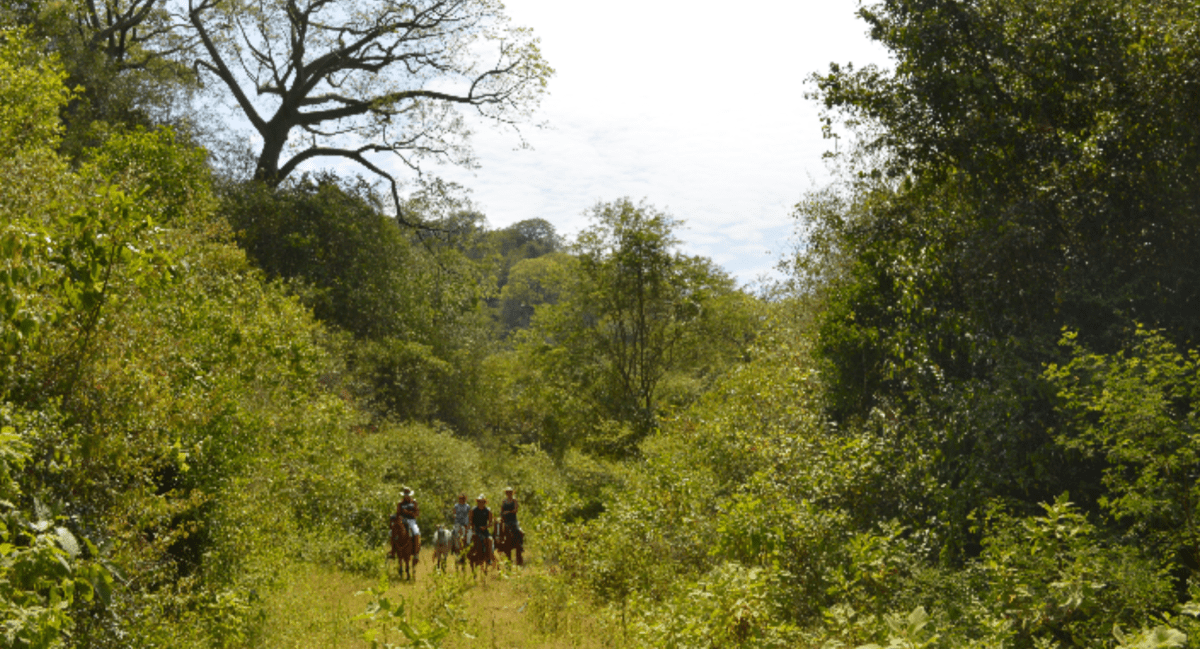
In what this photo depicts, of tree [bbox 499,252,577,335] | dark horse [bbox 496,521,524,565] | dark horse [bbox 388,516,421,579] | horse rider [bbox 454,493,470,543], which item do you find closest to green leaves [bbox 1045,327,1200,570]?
dark horse [bbox 496,521,524,565]

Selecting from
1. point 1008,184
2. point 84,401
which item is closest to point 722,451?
point 1008,184

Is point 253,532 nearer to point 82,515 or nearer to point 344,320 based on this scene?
point 82,515

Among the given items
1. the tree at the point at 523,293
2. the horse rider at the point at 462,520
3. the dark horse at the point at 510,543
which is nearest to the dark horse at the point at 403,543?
the horse rider at the point at 462,520

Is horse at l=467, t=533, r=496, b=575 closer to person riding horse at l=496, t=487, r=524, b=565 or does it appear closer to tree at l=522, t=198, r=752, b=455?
person riding horse at l=496, t=487, r=524, b=565

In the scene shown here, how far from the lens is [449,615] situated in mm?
6801

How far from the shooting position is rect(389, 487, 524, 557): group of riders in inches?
506

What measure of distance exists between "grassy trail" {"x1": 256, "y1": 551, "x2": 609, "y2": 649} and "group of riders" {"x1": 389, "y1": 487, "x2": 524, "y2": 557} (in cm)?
102

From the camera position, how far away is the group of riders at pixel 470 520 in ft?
42.2

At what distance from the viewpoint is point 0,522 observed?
3379mm

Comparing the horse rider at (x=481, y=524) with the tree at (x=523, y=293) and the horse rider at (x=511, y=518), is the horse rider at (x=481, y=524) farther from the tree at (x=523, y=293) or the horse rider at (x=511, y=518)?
the tree at (x=523, y=293)

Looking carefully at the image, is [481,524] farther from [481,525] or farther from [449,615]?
[449,615]

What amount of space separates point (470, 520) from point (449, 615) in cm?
720

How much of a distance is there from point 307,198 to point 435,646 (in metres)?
24.0

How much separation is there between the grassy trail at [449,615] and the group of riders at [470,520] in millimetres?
1025
